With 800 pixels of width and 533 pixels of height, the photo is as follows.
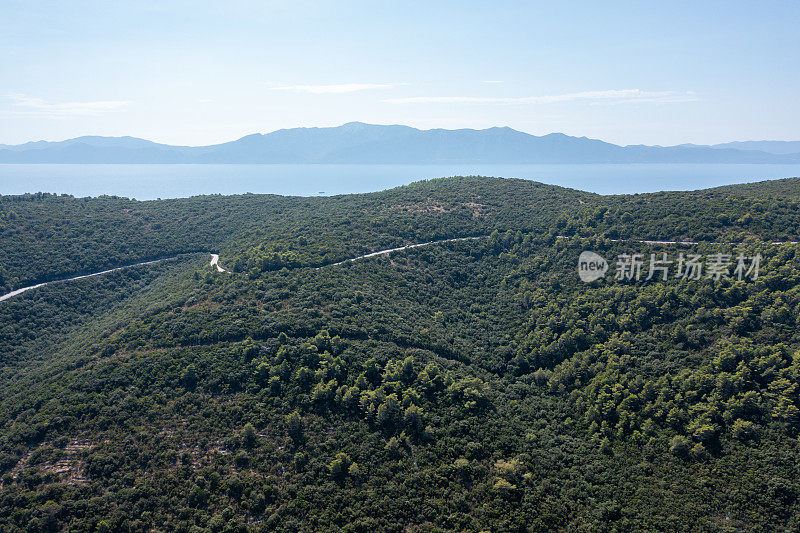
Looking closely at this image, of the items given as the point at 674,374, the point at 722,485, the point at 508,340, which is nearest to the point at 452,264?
the point at 508,340

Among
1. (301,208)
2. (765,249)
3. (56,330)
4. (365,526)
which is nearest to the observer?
(365,526)

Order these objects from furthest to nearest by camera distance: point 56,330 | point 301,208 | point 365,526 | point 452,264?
point 301,208 → point 452,264 → point 56,330 → point 365,526

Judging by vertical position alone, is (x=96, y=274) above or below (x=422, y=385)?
above

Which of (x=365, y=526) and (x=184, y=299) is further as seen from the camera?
(x=184, y=299)

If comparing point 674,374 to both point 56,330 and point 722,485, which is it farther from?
point 56,330

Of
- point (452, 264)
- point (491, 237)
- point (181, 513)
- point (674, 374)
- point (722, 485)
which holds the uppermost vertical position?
point (491, 237)

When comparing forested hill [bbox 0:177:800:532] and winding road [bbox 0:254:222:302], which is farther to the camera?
winding road [bbox 0:254:222:302]

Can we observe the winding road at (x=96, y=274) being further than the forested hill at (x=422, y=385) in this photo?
Yes

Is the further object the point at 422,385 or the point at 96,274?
A: the point at 96,274
